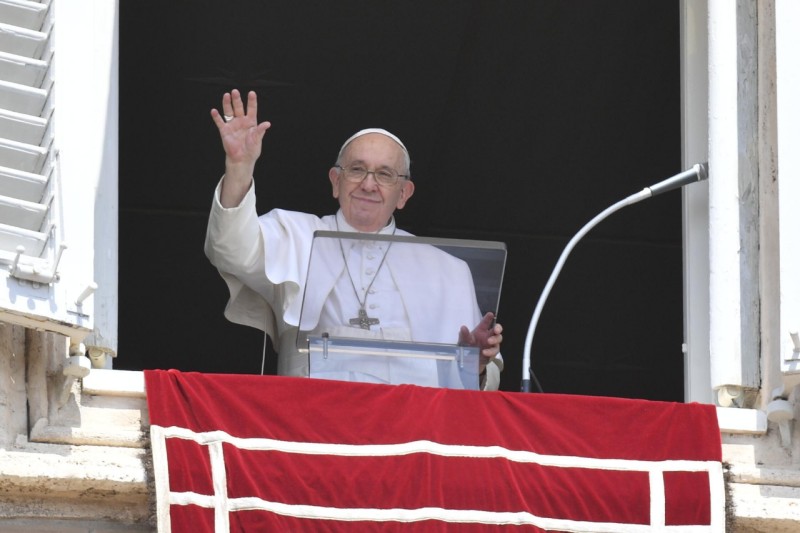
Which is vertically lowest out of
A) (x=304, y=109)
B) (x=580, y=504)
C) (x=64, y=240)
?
(x=580, y=504)

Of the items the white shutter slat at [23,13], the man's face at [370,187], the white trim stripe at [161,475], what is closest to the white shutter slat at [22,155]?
the white shutter slat at [23,13]

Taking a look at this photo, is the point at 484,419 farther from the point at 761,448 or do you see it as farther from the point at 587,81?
the point at 587,81

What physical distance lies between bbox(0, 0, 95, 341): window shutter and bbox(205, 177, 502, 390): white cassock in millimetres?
792

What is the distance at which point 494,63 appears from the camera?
24.6ft

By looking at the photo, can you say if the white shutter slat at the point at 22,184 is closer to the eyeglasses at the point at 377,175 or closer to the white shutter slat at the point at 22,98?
the white shutter slat at the point at 22,98

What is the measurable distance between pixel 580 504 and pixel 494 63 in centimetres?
282

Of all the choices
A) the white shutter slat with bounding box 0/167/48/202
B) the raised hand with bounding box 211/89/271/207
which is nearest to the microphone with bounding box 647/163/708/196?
the raised hand with bounding box 211/89/271/207

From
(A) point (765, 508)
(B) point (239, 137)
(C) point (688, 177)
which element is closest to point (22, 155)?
(B) point (239, 137)

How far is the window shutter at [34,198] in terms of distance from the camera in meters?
4.66

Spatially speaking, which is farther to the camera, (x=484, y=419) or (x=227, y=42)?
(x=227, y=42)

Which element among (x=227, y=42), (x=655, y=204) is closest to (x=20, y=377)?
(x=227, y=42)

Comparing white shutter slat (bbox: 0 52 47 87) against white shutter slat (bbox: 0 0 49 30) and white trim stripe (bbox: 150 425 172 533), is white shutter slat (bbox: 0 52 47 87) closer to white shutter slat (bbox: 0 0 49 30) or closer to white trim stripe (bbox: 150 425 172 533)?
white shutter slat (bbox: 0 0 49 30)

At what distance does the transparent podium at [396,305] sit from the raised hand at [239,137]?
29 cm

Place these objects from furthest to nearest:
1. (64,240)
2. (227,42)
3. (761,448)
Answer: (227,42)
(761,448)
(64,240)
